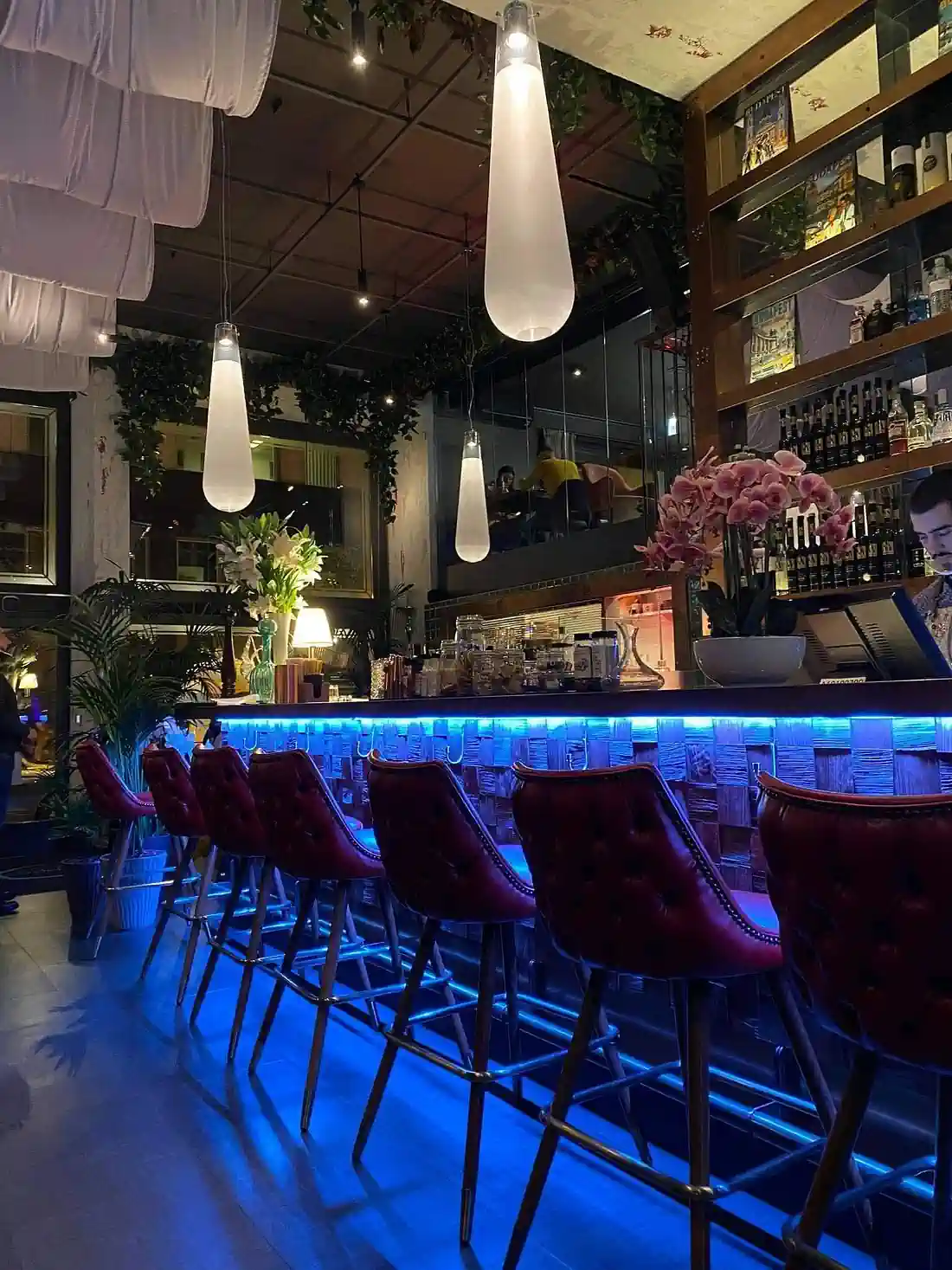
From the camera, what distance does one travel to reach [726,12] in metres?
3.60

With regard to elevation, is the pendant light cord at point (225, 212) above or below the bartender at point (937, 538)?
above

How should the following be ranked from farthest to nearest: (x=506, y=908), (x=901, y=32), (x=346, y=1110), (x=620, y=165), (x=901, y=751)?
1. (x=620, y=165)
2. (x=901, y=32)
3. (x=346, y=1110)
4. (x=506, y=908)
5. (x=901, y=751)

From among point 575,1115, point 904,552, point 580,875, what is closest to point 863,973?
point 580,875

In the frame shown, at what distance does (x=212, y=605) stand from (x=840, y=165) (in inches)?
215

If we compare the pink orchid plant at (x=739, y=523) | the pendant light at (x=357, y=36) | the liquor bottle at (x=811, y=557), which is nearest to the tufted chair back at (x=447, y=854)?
the pink orchid plant at (x=739, y=523)

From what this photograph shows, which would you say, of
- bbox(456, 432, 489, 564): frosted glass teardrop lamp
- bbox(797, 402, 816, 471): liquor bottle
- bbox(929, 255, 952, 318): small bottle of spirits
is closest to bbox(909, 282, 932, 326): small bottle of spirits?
bbox(929, 255, 952, 318): small bottle of spirits

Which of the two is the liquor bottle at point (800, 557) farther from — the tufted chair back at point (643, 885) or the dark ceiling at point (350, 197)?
the dark ceiling at point (350, 197)

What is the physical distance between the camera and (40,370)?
4520mm

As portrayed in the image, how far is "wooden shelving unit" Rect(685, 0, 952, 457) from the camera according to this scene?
3.36 meters

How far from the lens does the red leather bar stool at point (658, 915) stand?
5.13 feet

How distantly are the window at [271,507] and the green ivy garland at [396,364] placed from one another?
0.79ft

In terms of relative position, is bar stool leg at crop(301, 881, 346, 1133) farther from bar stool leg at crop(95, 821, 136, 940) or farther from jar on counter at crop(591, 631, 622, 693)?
bar stool leg at crop(95, 821, 136, 940)

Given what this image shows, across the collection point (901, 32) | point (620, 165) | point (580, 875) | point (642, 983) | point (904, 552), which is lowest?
point (642, 983)

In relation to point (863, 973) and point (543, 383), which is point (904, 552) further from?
point (543, 383)
